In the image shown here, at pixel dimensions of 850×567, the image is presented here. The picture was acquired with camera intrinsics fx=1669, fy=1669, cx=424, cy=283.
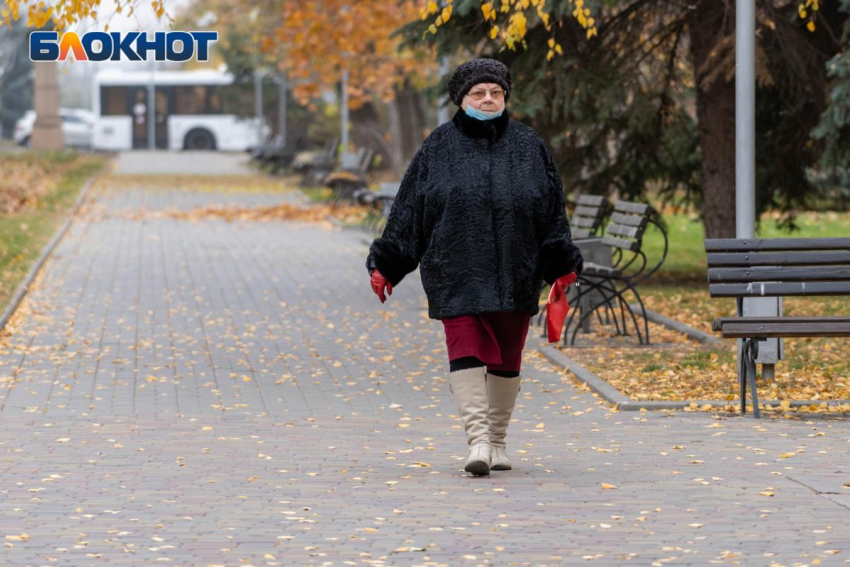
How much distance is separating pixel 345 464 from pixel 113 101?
5544 centimetres

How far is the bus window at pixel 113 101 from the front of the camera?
6069cm

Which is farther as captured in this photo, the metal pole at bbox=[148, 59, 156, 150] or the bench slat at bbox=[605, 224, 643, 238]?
the metal pole at bbox=[148, 59, 156, 150]

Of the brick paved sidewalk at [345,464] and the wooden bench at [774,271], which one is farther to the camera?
the wooden bench at [774,271]

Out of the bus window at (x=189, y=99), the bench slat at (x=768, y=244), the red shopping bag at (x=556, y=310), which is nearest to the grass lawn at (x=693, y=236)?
the bench slat at (x=768, y=244)

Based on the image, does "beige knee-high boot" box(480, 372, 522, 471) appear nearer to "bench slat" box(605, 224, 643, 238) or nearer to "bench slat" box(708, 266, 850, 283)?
"bench slat" box(708, 266, 850, 283)

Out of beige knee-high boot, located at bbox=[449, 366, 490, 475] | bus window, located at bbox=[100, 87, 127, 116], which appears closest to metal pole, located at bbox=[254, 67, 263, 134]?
bus window, located at bbox=[100, 87, 127, 116]

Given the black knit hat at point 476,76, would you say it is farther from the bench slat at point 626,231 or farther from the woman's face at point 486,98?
Result: the bench slat at point 626,231

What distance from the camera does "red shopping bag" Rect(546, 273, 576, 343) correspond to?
7.15 m

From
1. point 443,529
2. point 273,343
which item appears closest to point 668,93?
point 273,343

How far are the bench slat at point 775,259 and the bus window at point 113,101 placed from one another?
5352 cm

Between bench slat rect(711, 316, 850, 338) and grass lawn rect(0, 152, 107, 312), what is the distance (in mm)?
6665

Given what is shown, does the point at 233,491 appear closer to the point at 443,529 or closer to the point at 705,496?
the point at 443,529

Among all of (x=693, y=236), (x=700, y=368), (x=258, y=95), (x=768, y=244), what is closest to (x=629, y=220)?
(x=700, y=368)

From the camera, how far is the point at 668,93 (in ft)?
51.6
